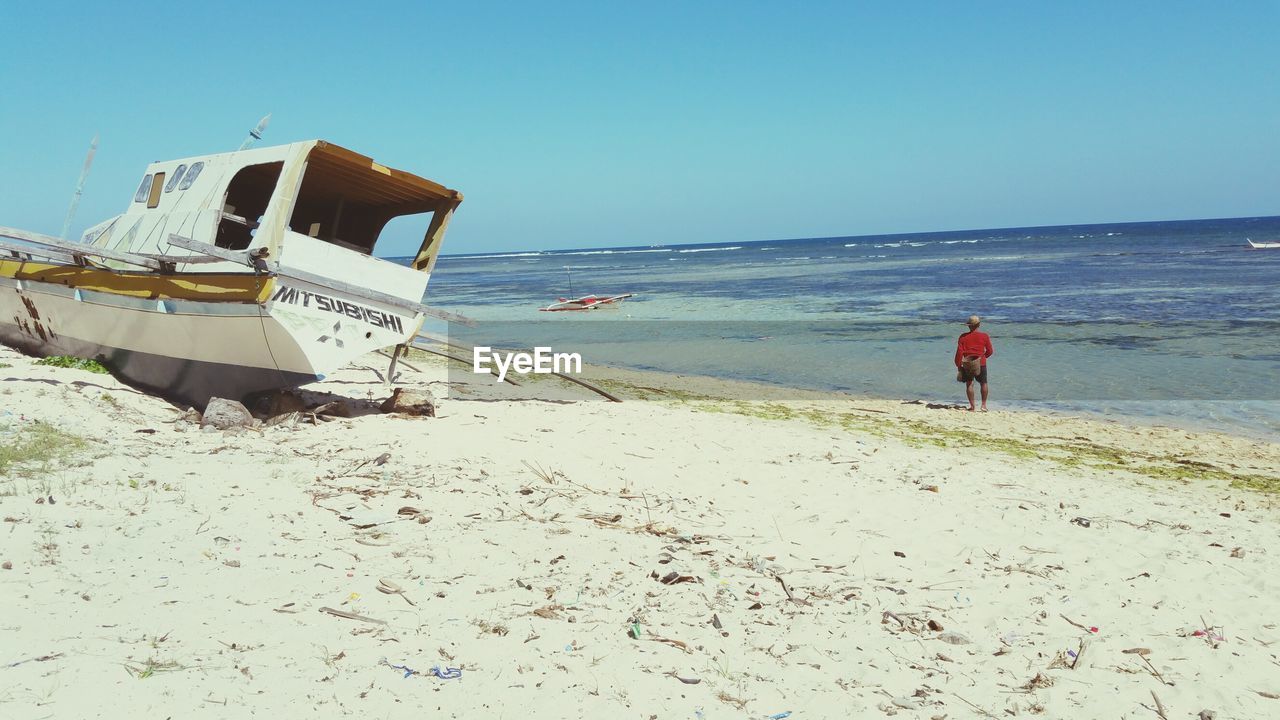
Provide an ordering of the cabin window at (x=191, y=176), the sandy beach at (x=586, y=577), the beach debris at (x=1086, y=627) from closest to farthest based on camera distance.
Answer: the sandy beach at (x=586, y=577), the beach debris at (x=1086, y=627), the cabin window at (x=191, y=176)

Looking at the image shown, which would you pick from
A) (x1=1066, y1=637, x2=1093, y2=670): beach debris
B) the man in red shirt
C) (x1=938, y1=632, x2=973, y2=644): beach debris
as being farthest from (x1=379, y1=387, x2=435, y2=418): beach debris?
the man in red shirt

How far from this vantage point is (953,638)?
476 cm

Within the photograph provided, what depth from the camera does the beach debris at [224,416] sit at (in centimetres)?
805

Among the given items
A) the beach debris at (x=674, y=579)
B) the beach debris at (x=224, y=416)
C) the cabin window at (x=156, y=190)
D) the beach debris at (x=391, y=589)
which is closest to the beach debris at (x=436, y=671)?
the beach debris at (x=391, y=589)

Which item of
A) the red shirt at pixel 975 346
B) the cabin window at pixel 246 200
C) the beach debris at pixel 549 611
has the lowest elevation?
the beach debris at pixel 549 611

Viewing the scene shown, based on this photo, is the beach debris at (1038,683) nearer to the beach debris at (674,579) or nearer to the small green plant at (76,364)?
the beach debris at (674,579)

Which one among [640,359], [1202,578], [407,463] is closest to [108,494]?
[407,463]

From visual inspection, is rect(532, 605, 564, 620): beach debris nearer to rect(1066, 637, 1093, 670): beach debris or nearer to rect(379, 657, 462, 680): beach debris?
rect(379, 657, 462, 680): beach debris

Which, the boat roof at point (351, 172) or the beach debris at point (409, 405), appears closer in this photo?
the boat roof at point (351, 172)

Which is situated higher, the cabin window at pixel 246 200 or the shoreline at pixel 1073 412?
the cabin window at pixel 246 200

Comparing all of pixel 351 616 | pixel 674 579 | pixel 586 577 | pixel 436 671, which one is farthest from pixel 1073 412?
pixel 351 616

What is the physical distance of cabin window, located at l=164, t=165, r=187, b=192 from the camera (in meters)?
10.6

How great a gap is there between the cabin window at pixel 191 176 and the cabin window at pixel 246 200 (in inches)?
1.8

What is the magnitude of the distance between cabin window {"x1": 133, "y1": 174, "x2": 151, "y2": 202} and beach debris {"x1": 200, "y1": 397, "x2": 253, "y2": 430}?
190 inches
